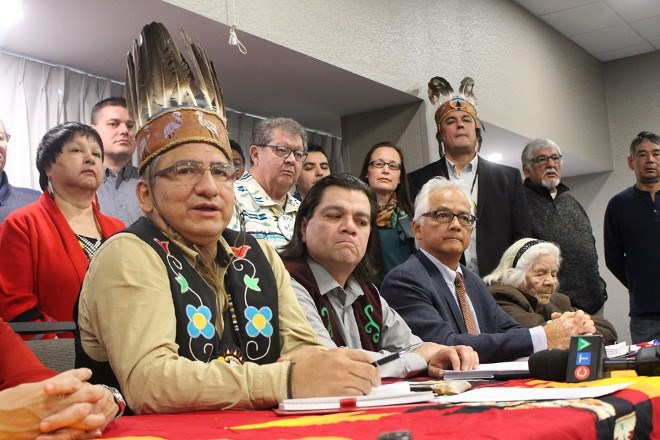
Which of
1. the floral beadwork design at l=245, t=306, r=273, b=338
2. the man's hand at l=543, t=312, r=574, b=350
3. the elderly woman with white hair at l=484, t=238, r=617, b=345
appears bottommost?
the man's hand at l=543, t=312, r=574, b=350

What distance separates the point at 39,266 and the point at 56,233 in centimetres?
13

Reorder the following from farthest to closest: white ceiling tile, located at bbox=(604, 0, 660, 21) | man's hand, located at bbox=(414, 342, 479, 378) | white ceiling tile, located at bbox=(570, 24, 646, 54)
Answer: white ceiling tile, located at bbox=(570, 24, 646, 54) < white ceiling tile, located at bbox=(604, 0, 660, 21) < man's hand, located at bbox=(414, 342, 479, 378)

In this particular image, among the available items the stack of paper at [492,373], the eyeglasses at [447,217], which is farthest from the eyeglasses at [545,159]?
the stack of paper at [492,373]

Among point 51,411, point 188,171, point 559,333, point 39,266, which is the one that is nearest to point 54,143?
point 39,266

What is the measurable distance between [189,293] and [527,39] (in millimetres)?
5533

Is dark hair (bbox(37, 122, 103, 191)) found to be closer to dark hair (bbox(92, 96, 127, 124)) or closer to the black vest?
dark hair (bbox(92, 96, 127, 124))

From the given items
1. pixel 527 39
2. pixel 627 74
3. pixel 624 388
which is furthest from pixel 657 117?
pixel 624 388

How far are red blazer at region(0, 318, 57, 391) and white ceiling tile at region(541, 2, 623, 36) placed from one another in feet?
19.6

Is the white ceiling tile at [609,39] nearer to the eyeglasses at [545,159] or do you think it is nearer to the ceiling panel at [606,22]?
the ceiling panel at [606,22]

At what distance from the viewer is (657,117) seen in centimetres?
754

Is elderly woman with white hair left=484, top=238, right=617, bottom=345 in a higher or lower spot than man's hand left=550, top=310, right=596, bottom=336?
higher

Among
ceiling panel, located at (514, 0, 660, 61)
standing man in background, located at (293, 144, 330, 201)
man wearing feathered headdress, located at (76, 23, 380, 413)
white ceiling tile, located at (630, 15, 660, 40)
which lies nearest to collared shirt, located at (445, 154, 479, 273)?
standing man in background, located at (293, 144, 330, 201)

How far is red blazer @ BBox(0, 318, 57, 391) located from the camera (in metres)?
1.31

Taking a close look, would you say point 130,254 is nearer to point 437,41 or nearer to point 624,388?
point 624,388
